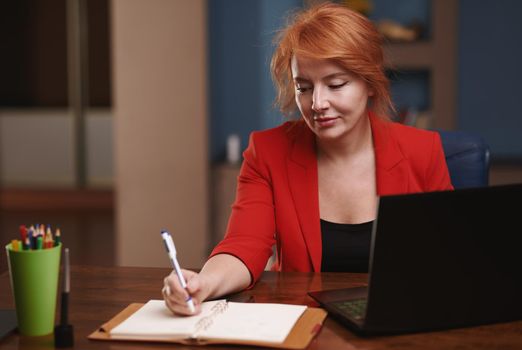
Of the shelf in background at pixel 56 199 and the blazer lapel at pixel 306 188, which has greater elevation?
the blazer lapel at pixel 306 188

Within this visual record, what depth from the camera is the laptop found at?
3.87 ft

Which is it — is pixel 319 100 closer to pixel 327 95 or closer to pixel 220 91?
pixel 327 95

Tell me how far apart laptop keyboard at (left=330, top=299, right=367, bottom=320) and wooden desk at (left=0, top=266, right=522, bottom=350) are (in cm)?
3

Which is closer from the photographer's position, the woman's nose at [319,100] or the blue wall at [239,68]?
the woman's nose at [319,100]

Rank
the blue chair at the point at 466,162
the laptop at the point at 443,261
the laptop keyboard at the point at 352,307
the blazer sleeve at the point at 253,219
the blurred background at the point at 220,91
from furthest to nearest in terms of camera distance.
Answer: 1. the blurred background at the point at 220,91
2. the blue chair at the point at 466,162
3. the blazer sleeve at the point at 253,219
4. the laptop keyboard at the point at 352,307
5. the laptop at the point at 443,261

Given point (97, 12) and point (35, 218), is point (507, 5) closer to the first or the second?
point (97, 12)

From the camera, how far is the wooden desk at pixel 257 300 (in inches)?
48.0

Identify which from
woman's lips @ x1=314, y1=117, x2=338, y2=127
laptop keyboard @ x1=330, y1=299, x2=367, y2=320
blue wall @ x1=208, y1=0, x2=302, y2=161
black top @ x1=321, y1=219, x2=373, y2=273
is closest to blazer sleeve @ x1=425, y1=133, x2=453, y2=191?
black top @ x1=321, y1=219, x2=373, y2=273

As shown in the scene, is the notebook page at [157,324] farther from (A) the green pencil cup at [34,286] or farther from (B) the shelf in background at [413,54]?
(B) the shelf in background at [413,54]

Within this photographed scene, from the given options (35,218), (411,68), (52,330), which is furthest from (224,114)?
(52,330)

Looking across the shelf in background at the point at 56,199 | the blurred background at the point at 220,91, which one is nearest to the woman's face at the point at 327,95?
the blurred background at the point at 220,91

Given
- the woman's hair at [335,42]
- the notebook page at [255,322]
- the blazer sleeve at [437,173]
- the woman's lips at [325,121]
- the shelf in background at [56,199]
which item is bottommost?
the shelf in background at [56,199]

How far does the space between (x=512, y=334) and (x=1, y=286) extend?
0.96 meters

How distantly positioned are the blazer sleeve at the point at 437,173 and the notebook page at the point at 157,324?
2.40 feet
